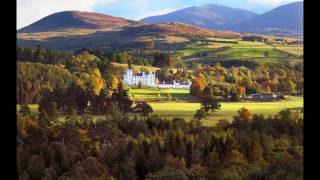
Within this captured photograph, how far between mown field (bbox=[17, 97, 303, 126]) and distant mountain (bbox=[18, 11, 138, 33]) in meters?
0.44

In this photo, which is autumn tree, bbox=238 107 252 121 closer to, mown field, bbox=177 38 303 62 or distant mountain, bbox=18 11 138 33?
mown field, bbox=177 38 303 62

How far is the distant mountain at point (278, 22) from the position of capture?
2.04m

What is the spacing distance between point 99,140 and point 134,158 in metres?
0.24

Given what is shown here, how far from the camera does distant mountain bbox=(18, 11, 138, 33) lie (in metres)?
1.90

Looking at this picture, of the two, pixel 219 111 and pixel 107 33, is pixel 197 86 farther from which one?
pixel 107 33

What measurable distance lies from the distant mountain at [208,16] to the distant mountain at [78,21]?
16 cm

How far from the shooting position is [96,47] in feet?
7.59

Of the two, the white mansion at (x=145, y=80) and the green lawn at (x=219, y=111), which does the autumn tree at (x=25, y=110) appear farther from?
the green lawn at (x=219, y=111)

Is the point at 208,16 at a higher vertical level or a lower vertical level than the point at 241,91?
higher

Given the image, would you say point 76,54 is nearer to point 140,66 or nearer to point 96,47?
point 96,47

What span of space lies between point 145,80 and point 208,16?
49 cm

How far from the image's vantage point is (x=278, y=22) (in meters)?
2.25

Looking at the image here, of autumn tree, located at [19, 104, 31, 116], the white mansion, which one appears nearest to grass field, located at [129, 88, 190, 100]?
the white mansion

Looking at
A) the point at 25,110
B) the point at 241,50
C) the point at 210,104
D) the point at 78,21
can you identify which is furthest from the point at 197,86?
the point at 25,110
